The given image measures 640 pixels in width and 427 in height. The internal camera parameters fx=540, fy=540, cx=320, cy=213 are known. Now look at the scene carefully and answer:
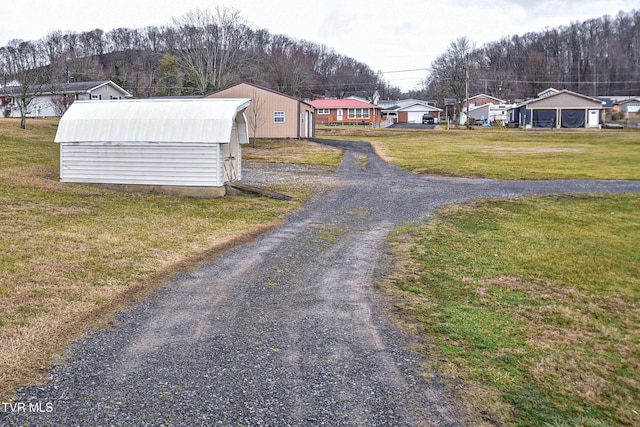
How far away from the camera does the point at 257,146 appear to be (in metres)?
38.6

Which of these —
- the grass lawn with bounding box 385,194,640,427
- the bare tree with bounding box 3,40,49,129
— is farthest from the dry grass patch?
the grass lawn with bounding box 385,194,640,427

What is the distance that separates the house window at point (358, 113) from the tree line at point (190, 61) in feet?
45.9

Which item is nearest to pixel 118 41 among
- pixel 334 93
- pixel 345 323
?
pixel 334 93

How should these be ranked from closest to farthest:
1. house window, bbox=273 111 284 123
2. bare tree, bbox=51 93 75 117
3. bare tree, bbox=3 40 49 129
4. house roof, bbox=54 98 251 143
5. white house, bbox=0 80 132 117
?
house roof, bbox=54 98 251 143
bare tree, bbox=3 40 49 129
house window, bbox=273 111 284 123
bare tree, bbox=51 93 75 117
white house, bbox=0 80 132 117

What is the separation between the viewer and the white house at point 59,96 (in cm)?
4609

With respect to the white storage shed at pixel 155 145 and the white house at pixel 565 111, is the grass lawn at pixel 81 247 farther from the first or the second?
the white house at pixel 565 111

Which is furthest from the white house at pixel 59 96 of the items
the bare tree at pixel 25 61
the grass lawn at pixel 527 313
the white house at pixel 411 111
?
the white house at pixel 411 111

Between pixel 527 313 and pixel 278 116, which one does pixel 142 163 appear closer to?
pixel 527 313

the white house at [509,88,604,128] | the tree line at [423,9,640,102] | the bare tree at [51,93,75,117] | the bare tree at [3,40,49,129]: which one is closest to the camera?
the bare tree at [3,40,49,129]

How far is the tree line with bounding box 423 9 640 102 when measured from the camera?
353ft

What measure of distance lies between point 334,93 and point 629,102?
5900cm

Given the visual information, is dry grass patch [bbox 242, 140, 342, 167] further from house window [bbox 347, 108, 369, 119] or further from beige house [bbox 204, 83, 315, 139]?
house window [bbox 347, 108, 369, 119]

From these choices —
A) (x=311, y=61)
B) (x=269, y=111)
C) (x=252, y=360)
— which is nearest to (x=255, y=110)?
(x=269, y=111)

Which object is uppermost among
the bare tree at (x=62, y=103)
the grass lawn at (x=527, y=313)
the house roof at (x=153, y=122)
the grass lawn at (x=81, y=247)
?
the bare tree at (x=62, y=103)
